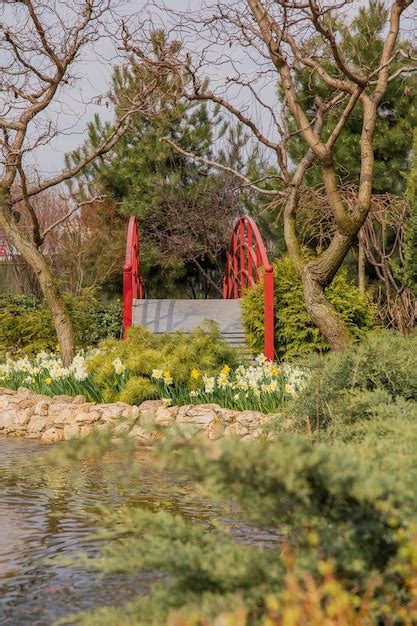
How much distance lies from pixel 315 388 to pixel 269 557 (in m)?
2.96

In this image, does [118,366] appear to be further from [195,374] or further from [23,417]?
[23,417]

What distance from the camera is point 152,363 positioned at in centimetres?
945

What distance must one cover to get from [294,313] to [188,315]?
264cm

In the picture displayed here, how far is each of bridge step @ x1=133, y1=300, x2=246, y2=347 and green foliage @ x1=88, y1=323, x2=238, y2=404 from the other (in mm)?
2981

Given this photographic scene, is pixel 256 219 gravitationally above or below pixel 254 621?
above

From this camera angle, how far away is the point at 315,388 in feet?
18.0

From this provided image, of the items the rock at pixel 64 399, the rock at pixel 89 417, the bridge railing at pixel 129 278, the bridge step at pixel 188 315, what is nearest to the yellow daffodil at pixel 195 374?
the rock at pixel 89 417

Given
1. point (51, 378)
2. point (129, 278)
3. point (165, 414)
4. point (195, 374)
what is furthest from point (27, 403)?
point (129, 278)

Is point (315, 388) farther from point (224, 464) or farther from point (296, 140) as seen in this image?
point (296, 140)

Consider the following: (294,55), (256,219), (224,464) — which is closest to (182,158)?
(256,219)

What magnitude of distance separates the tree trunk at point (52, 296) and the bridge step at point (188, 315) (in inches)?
76.4

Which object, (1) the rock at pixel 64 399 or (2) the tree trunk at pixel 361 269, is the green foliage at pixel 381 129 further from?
(1) the rock at pixel 64 399

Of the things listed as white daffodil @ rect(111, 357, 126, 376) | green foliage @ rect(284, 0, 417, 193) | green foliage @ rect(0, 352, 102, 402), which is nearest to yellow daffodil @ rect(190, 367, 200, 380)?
white daffodil @ rect(111, 357, 126, 376)

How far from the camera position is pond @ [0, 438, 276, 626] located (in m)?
3.67
